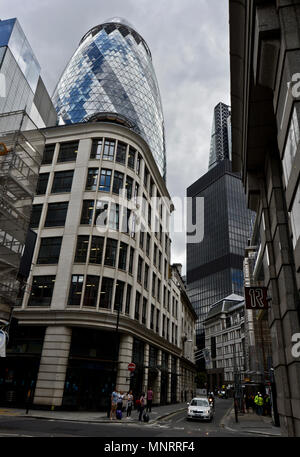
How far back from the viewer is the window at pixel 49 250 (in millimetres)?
29359

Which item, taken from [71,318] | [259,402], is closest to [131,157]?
[71,318]

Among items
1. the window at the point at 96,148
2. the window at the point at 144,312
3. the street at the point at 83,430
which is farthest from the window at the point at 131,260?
the street at the point at 83,430

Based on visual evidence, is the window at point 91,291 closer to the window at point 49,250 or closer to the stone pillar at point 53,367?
the stone pillar at point 53,367

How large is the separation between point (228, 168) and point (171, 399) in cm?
13283

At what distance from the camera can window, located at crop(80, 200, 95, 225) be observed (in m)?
30.1

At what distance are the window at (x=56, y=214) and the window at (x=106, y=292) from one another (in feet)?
22.9

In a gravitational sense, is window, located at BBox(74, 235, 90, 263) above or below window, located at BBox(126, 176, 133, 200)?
below

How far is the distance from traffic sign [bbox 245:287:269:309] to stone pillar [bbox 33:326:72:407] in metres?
17.7

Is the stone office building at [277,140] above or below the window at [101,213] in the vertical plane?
below

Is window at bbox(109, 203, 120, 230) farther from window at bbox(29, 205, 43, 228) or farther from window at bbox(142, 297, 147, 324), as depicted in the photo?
window at bbox(142, 297, 147, 324)

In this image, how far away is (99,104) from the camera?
54.0 metres

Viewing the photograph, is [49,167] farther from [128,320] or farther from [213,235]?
[213,235]

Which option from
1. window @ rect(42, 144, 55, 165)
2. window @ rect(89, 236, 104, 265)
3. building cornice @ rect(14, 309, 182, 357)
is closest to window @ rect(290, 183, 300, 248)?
building cornice @ rect(14, 309, 182, 357)
